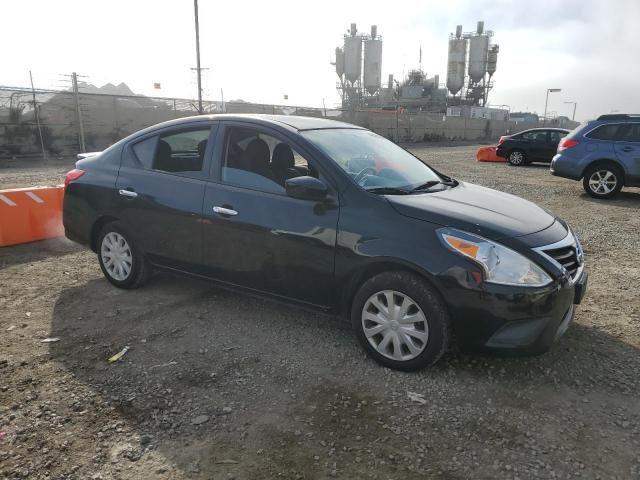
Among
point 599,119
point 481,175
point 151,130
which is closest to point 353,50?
point 481,175

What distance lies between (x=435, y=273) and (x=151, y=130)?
9.57ft

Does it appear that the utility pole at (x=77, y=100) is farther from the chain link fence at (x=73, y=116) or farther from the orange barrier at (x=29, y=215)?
the orange barrier at (x=29, y=215)

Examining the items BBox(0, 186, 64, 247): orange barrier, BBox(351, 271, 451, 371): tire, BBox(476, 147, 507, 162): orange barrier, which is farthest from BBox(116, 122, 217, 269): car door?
BBox(476, 147, 507, 162): orange barrier

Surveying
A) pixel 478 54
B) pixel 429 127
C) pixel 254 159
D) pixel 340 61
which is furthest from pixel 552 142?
pixel 478 54

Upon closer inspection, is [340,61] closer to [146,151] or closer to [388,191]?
[146,151]

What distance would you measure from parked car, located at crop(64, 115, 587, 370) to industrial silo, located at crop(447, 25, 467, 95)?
65.3 metres

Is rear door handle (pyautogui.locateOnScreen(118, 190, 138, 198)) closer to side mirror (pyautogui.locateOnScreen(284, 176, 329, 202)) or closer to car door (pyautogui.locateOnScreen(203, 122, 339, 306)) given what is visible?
car door (pyautogui.locateOnScreen(203, 122, 339, 306))

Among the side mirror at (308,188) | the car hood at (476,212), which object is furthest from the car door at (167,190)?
the car hood at (476,212)

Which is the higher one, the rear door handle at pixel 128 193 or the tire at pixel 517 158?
the rear door handle at pixel 128 193

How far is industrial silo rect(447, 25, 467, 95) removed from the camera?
209 ft

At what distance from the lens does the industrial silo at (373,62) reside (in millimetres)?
62875

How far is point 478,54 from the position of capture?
62875mm

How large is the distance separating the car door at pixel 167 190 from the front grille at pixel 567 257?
2570mm

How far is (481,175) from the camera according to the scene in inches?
567
